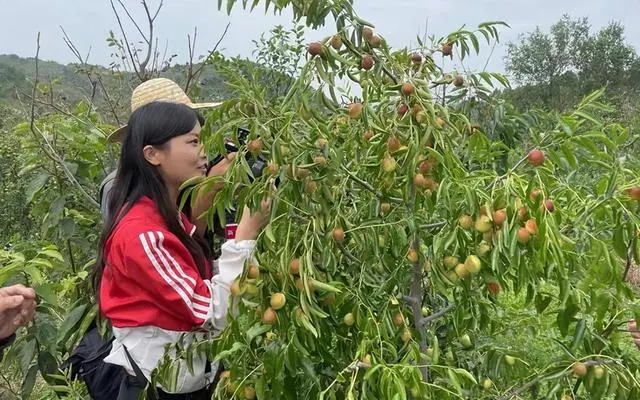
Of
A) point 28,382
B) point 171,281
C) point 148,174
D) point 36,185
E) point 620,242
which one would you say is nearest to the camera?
point 620,242

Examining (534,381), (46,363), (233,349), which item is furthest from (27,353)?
(534,381)

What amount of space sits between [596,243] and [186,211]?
1.33 meters

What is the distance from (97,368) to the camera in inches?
73.0

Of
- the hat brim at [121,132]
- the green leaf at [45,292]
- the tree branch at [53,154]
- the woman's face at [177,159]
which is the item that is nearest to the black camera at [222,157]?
the woman's face at [177,159]

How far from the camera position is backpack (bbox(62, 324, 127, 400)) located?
5.93ft

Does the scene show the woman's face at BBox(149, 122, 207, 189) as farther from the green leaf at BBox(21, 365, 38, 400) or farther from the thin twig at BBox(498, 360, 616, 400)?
the green leaf at BBox(21, 365, 38, 400)

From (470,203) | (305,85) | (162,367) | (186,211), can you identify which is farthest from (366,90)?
(186,211)

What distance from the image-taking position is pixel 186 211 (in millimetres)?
→ 2107

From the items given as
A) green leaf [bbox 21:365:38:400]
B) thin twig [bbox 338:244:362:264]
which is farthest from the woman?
green leaf [bbox 21:365:38:400]

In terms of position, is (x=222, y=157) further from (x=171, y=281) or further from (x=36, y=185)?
(x=36, y=185)

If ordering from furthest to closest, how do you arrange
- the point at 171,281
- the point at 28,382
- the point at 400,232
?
the point at 28,382
the point at 171,281
the point at 400,232

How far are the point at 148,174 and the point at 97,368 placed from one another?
0.56m

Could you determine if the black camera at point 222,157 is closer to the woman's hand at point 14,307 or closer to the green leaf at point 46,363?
the woman's hand at point 14,307

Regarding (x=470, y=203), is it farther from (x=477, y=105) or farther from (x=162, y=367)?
(x=162, y=367)
